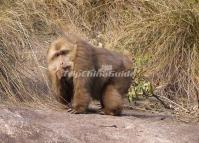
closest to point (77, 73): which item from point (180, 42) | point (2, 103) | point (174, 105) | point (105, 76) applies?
point (105, 76)

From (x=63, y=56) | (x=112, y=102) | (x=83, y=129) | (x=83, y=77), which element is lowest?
(x=83, y=129)

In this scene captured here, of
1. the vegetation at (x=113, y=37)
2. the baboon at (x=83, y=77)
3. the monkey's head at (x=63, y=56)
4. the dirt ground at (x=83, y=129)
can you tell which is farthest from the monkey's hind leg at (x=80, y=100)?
the vegetation at (x=113, y=37)

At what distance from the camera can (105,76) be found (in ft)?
20.2

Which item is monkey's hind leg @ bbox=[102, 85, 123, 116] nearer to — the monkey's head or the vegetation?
the monkey's head

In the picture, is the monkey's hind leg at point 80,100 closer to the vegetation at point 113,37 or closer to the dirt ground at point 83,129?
the dirt ground at point 83,129

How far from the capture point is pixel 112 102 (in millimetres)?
6059

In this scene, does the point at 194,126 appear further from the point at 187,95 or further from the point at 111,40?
the point at 111,40

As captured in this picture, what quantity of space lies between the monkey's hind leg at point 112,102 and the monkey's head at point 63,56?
495 millimetres

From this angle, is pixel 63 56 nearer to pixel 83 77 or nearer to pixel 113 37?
pixel 83 77

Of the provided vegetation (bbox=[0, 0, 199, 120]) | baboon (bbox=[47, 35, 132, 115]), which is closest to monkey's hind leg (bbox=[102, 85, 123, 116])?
baboon (bbox=[47, 35, 132, 115])

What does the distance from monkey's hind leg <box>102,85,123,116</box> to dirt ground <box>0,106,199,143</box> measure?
0.73 ft

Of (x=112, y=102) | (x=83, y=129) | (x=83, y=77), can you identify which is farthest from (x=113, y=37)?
(x=83, y=129)

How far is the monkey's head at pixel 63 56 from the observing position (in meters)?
5.90

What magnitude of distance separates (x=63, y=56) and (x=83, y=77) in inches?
11.7
